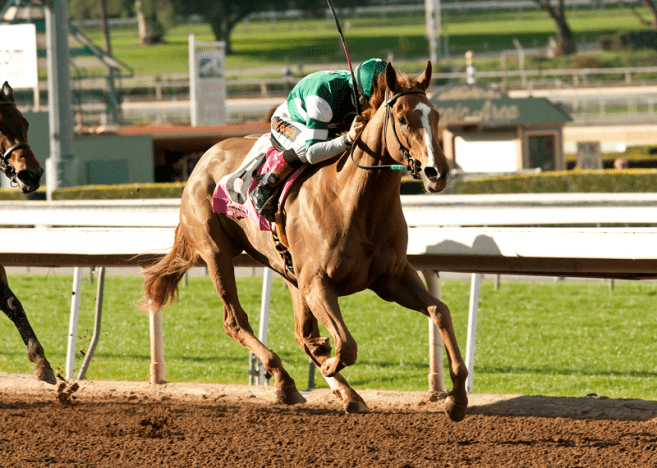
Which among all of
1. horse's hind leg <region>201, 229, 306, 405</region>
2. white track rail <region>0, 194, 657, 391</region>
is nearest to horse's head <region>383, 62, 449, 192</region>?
white track rail <region>0, 194, 657, 391</region>

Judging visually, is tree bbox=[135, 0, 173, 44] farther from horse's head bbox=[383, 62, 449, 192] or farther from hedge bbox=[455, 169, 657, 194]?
→ horse's head bbox=[383, 62, 449, 192]

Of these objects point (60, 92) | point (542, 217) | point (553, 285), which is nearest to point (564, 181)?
point (553, 285)

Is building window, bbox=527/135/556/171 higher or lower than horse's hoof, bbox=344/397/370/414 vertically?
higher

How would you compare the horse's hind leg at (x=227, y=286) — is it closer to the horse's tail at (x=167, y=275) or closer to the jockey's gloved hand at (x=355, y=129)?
the horse's tail at (x=167, y=275)

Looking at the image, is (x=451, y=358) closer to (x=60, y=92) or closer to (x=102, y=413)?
(x=102, y=413)

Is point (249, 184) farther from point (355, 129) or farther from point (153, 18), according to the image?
point (153, 18)

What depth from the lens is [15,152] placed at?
15.3 feet

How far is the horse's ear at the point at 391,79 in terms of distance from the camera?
3.65 metres

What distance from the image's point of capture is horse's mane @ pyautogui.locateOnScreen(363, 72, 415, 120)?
375cm

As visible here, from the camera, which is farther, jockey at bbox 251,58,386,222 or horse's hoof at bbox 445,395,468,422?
jockey at bbox 251,58,386,222

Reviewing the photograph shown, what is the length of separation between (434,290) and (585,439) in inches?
42.8

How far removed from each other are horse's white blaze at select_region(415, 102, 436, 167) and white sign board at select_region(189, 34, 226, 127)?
57.0ft

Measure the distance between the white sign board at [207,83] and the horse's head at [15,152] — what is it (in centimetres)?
1594

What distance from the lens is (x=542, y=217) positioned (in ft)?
17.5
